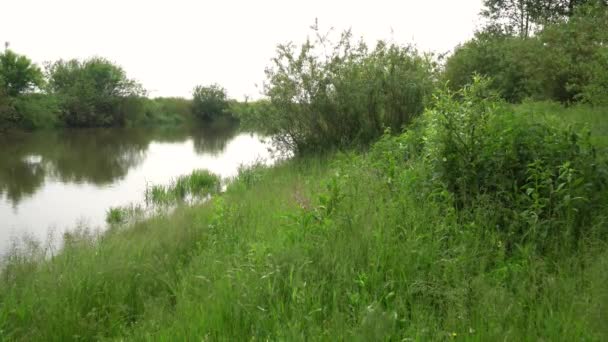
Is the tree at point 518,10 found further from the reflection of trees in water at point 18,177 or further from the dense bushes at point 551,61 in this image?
the reflection of trees in water at point 18,177

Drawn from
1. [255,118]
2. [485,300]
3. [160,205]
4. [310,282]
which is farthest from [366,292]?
[255,118]

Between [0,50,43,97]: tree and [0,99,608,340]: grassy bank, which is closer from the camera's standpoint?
[0,99,608,340]: grassy bank

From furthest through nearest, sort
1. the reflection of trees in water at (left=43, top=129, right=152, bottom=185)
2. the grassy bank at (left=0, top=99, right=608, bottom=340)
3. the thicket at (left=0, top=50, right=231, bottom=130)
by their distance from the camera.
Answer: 1. the thicket at (left=0, top=50, right=231, bottom=130)
2. the reflection of trees in water at (left=43, top=129, right=152, bottom=185)
3. the grassy bank at (left=0, top=99, right=608, bottom=340)

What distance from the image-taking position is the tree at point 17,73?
37.5 meters

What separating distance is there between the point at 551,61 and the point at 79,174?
16.9 m

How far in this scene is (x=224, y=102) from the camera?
6300cm

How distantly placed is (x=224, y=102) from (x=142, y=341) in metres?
61.3

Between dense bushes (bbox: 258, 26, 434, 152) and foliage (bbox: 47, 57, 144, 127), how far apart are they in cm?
3860

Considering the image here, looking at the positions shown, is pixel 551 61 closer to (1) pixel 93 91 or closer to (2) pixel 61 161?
(2) pixel 61 161

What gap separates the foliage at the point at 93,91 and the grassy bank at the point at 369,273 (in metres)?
43.7

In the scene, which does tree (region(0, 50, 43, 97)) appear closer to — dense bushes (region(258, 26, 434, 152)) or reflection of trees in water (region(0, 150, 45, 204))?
reflection of trees in water (region(0, 150, 45, 204))

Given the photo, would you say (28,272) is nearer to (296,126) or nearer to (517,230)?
(517,230)

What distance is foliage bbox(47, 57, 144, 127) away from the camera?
45031 millimetres

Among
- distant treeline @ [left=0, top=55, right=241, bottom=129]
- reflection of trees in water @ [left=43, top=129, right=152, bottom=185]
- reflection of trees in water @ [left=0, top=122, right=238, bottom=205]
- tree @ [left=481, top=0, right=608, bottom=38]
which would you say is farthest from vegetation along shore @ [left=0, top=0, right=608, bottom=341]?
distant treeline @ [left=0, top=55, right=241, bottom=129]
